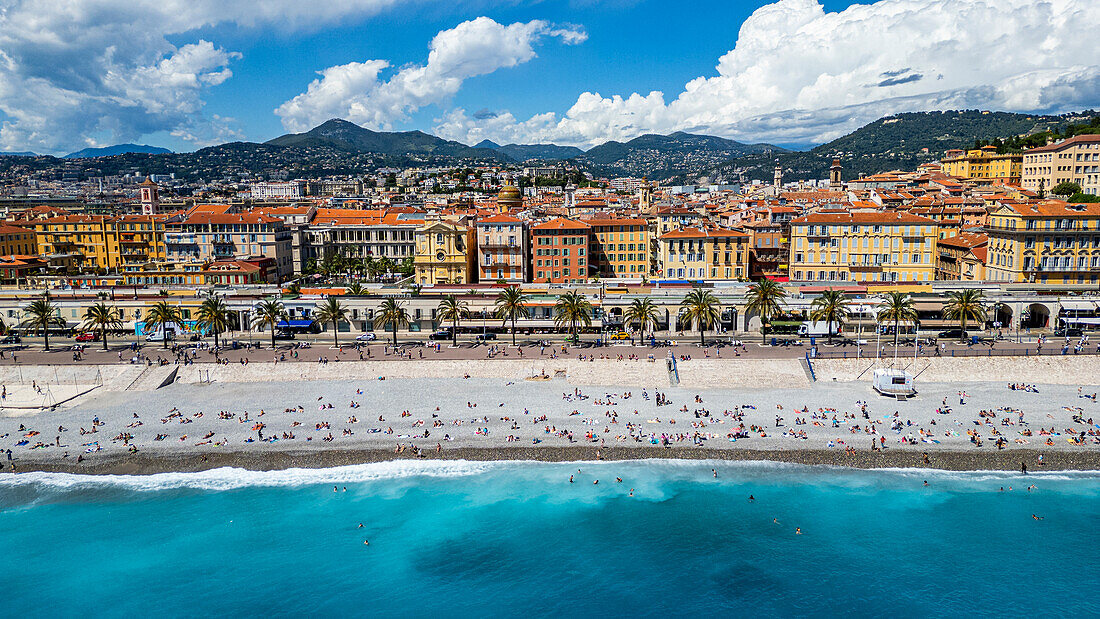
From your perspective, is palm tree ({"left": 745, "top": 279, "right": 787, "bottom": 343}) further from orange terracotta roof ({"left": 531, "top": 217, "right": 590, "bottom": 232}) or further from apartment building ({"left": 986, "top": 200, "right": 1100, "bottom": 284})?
orange terracotta roof ({"left": 531, "top": 217, "right": 590, "bottom": 232})

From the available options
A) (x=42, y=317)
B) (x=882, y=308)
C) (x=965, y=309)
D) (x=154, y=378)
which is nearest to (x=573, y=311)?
(x=882, y=308)

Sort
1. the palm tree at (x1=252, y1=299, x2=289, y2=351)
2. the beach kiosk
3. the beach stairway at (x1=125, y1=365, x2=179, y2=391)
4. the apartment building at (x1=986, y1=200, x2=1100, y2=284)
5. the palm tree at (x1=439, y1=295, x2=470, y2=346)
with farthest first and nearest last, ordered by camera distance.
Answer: the apartment building at (x1=986, y1=200, x2=1100, y2=284)
the palm tree at (x1=439, y1=295, x2=470, y2=346)
the palm tree at (x1=252, y1=299, x2=289, y2=351)
the beach stairway at (x1=125, y1=365, x2=179, y2=391)
the beach kiosk

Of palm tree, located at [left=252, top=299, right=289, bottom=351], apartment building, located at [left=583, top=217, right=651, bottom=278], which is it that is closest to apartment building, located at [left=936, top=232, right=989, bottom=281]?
apartment building, located at [left=583, top=217, right=651, bottom=278]

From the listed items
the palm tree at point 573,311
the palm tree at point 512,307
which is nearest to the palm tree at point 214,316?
the palm tree at point 512,307

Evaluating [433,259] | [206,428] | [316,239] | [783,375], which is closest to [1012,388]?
[783,375]

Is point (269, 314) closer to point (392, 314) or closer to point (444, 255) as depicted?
point (392, 314)

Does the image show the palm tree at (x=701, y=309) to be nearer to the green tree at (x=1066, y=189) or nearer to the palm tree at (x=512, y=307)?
the palm tree at (x=512, y=307)

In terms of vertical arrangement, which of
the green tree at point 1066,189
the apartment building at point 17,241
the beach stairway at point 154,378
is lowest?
the beach stairway at point 154,378
